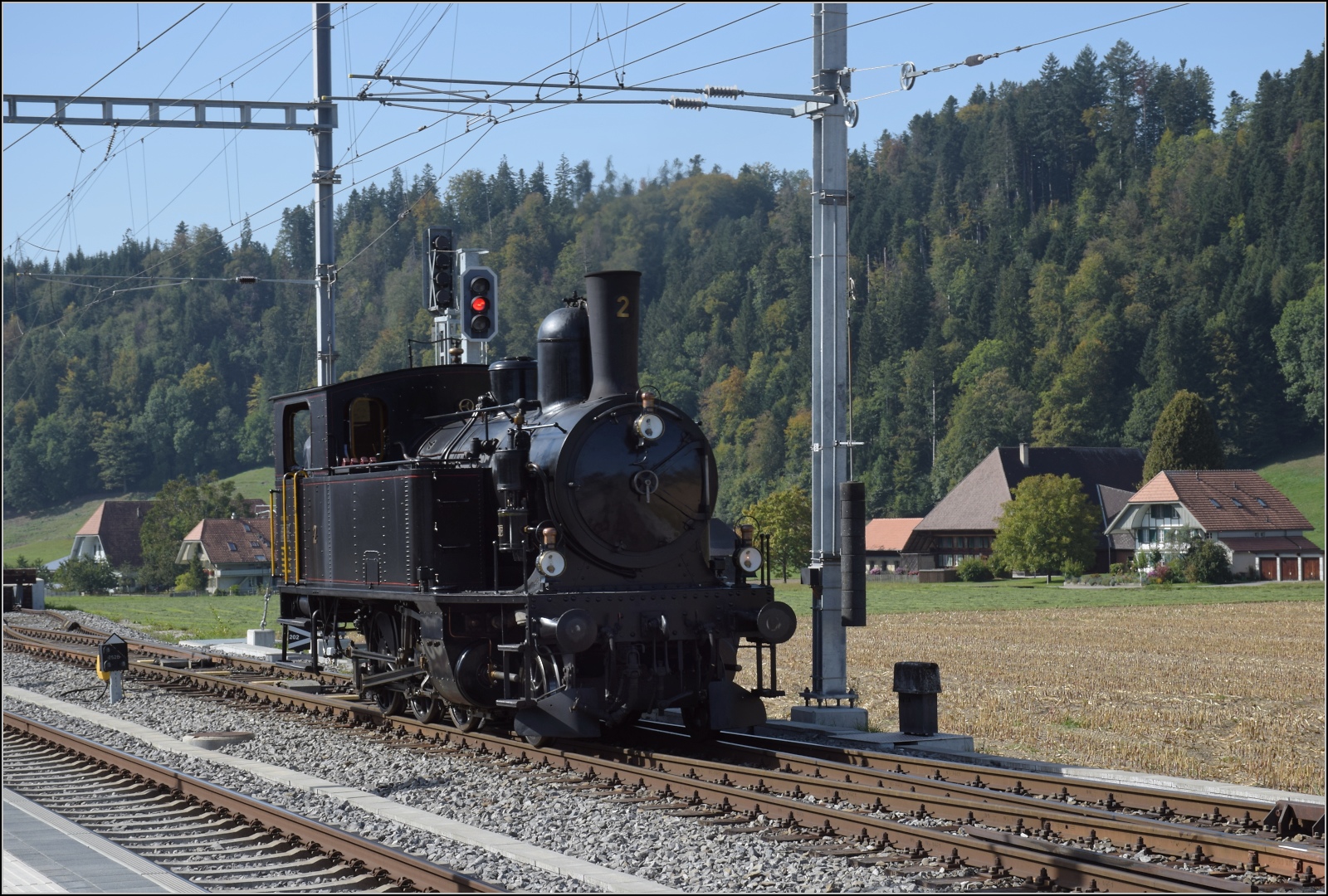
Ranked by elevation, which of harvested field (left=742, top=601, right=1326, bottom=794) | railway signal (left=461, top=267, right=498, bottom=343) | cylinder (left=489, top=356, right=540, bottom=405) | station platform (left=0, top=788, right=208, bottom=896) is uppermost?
railway signal (left=461, top=267, right=498, bottom=343)

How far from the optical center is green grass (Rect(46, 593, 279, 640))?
35.5 metres

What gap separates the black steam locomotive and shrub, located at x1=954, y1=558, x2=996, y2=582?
210 ft

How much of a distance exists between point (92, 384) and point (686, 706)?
14072 centimetres

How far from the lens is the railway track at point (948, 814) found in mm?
7980

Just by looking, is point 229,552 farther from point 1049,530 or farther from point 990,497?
point 1049,530

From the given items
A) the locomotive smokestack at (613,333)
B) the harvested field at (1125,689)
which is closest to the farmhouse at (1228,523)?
the harvested field at (1125,689)

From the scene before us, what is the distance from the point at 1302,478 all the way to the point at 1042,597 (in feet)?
173

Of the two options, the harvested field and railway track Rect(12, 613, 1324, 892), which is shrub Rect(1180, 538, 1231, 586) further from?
railway track Rect(12, 613, 1324, 892)

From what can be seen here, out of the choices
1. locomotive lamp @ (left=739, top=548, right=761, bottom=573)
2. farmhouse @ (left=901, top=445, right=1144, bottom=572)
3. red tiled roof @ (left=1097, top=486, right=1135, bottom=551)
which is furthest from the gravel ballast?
red tiled roof @ (left=1097, top=486, right=1135, bottom=551)

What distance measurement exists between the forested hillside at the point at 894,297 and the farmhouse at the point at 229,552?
18.2 m

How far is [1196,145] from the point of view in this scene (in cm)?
12306

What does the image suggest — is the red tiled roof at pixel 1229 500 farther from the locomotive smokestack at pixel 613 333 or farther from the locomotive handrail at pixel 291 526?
the locomotive smokestack at pixel 613 333

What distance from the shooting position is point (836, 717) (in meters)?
14.3

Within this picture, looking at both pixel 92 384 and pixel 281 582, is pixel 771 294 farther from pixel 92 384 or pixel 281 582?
→ pixel 281 582
